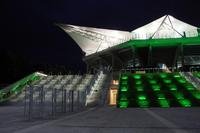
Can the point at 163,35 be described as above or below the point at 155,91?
above

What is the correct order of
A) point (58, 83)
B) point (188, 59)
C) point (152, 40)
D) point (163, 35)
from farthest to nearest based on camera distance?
point (188, 59)
point (163, 35)
point (152, 40)
point (58, 83)

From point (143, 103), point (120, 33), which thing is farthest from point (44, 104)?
point (120, 33)

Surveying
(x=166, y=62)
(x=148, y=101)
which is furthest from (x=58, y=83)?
(x=166, y=62)

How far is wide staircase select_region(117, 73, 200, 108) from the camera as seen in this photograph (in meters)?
23.4

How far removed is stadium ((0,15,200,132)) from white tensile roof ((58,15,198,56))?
342 mm

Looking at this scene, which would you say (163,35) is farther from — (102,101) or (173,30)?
(102,101)

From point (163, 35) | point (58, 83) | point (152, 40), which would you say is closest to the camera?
point (58, 83)

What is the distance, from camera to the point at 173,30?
226 ft

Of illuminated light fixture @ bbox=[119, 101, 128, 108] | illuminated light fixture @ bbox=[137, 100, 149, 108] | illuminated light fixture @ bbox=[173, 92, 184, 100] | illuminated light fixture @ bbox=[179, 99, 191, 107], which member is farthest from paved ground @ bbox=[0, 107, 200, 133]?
illuminated light fixture @ bbox=[173, 92, 184, 100]

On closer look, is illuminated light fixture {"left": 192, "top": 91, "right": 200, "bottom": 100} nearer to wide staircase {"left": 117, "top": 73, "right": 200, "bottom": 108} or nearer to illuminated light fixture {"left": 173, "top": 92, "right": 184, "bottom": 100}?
wide staircase {"left": 117, "top": 73, "right": 200, "bottom": 108}

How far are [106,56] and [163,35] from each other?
1397 cm

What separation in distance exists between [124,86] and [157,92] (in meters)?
3.88

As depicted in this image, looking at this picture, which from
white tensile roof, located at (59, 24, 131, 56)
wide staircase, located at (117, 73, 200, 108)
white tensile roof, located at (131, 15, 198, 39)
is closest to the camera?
wide staircase, located at (117, 73, 200, 108)

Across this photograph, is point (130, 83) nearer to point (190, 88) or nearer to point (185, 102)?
point (190, 88)
